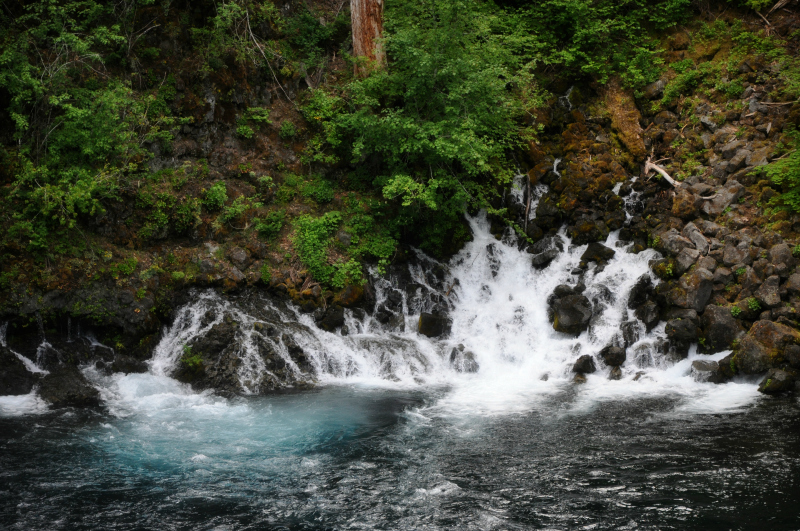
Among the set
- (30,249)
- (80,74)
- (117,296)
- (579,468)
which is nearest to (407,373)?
(579,468)

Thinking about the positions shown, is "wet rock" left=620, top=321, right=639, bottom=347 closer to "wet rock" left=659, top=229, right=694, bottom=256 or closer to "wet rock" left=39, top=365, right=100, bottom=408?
"wet rock" left=659, top=229, right=694, bottom=256

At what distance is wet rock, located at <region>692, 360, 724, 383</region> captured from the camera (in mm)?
10945

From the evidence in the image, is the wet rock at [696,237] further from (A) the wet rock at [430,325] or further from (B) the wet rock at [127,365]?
(B) the wet rock at [127,365]

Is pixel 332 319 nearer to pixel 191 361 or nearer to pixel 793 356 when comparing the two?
pixel 191 361

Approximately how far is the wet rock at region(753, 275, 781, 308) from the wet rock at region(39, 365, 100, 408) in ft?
41.7

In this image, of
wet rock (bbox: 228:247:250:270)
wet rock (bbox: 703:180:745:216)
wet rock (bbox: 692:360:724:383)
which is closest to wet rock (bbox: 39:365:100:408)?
wet rock (bbox: 228:247:250:270)

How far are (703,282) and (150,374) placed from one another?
37.7 ft

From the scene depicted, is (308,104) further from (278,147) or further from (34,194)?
(34,194)

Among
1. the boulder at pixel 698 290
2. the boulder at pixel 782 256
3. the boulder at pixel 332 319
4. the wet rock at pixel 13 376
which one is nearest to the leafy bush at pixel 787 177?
the boulder at pixel 782 256

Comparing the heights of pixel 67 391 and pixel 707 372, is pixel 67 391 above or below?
above

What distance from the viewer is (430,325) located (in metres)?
13.2

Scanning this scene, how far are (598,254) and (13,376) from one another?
12.6 m

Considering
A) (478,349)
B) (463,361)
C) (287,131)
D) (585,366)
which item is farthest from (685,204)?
(287,131)

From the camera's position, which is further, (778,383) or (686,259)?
(686,259)
